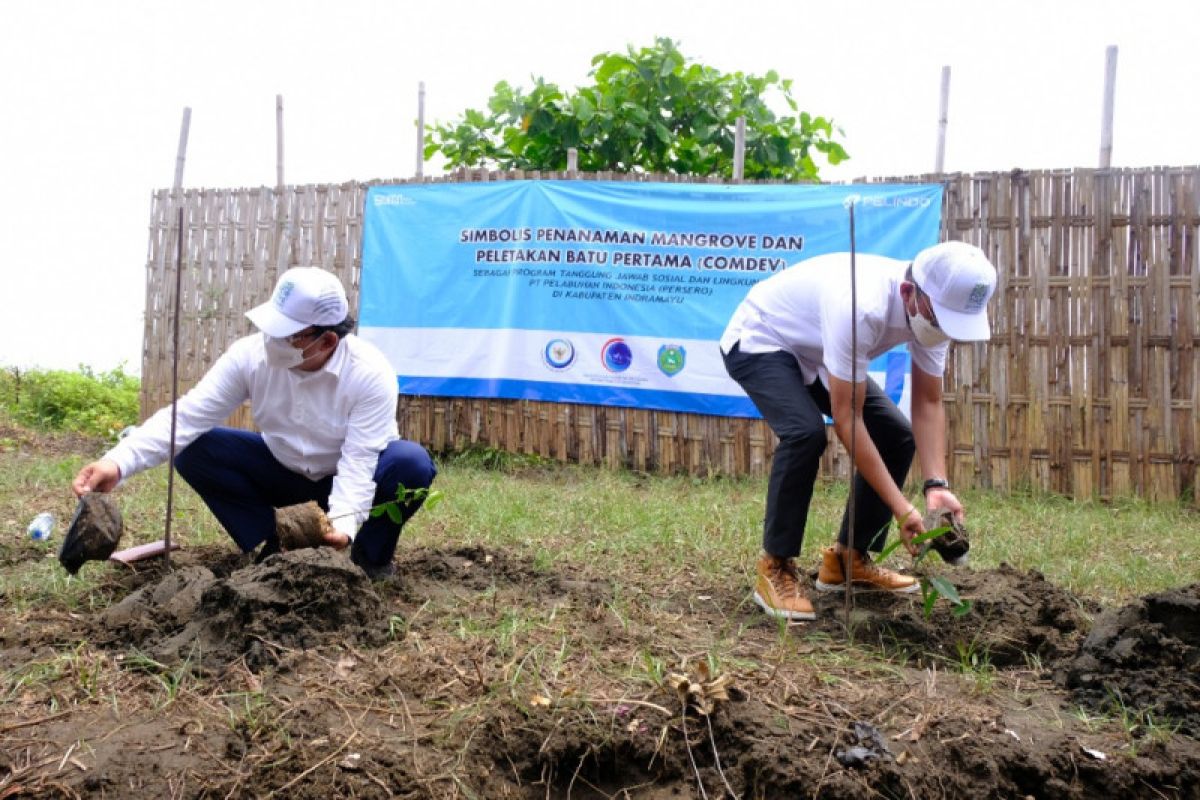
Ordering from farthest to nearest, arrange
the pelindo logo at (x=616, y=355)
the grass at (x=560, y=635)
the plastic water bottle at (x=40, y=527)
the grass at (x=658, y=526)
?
the pelindo logo at (x=616, y=355)
the grass at (x=658, y=526)
the plastic water bottle at (x=40, y=527)
the grass at (x=560, y=635)

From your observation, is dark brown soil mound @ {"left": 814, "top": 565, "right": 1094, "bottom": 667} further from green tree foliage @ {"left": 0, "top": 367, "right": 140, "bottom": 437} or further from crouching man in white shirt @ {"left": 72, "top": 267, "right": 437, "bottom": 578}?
green tree foliage @ {"left": 0, "top": 367, "right": 140, "bottom": 437}

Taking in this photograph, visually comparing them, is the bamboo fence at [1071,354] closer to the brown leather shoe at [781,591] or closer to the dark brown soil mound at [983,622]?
the dark brown soil mound at [983,622]

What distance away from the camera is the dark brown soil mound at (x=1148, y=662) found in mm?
2570

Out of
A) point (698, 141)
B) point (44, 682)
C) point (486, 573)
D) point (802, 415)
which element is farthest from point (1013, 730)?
point (698, 141)

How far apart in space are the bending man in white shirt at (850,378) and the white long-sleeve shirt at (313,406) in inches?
49.5

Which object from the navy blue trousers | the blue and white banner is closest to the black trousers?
the navy blue trousers

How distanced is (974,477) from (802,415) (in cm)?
364

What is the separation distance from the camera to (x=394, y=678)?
246 cm

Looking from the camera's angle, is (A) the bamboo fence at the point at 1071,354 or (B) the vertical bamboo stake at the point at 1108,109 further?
Answer: (B) the vertical bamboo stake at the point at 1108,109

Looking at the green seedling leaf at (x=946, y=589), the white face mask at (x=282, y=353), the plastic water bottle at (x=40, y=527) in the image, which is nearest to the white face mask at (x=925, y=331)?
the green seedling leaf at (x=946, y=589)

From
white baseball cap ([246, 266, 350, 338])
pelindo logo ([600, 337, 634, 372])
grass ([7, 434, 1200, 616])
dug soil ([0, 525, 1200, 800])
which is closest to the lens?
dug soil ([0, 525, 1200, 800])

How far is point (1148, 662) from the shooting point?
2.77 meters

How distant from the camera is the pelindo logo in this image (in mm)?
7036

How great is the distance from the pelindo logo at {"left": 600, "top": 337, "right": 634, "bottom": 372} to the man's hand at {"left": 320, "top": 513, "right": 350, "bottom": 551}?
13.1 ft
